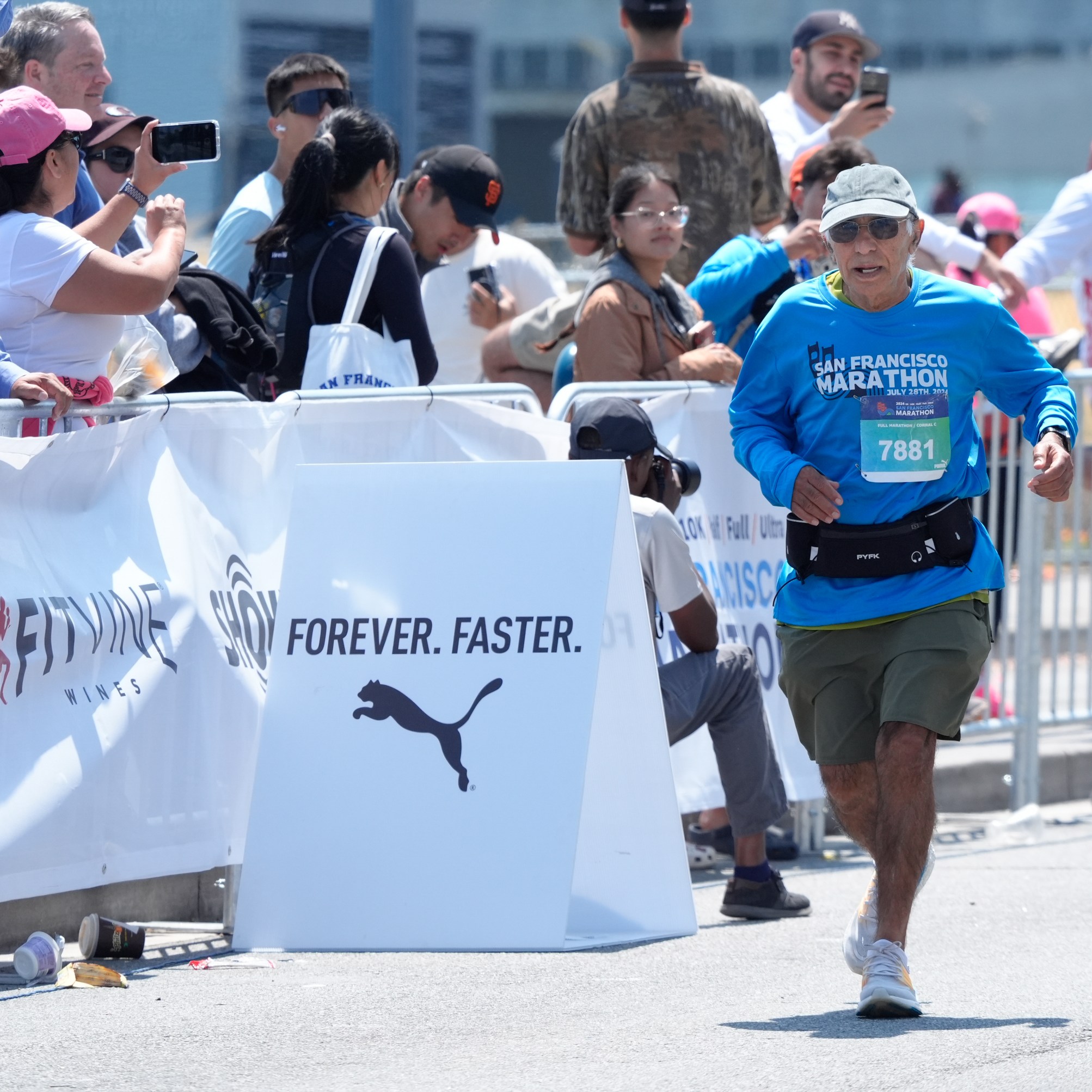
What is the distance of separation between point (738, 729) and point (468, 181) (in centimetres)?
246

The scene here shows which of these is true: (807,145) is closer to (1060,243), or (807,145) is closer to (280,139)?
(1060,243)

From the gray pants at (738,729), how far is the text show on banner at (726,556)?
56cm

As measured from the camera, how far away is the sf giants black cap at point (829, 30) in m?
9.63

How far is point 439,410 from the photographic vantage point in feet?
22.9

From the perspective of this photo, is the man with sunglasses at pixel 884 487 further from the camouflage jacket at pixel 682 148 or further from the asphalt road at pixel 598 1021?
the camouflage jacket at pixel 682 148

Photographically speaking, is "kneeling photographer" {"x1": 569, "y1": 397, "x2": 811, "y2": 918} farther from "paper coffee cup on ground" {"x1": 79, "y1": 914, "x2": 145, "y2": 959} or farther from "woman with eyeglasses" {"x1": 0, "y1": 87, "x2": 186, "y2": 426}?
"paper coffee cup on ground" {"x1": 79, "y1": 914, "x2": 145, "y2": 959}

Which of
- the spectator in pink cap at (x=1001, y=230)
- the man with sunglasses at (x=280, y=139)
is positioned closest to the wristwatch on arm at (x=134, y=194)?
the man with sunglasses at (x=280, y=139)

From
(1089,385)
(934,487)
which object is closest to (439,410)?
(934,487)

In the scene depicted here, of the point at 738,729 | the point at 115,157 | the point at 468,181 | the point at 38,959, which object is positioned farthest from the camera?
the point at 468,181

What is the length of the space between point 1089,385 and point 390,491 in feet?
12.8

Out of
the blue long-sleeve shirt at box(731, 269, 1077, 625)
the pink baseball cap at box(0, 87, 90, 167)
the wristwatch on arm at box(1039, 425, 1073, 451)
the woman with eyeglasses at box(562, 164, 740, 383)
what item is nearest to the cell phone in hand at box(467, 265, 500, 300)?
the woman with eyeglasses at box(562, 164, 740, 383)

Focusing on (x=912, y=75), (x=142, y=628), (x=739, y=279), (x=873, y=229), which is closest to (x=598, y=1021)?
(x=142, y=628)

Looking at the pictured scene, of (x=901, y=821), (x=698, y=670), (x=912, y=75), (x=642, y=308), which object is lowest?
(x=901, y=821)

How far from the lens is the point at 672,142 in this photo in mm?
8891
